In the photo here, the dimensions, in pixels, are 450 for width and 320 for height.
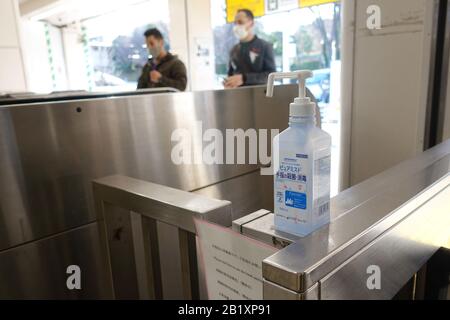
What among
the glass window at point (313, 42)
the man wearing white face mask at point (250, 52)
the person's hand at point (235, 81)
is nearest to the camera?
the person's hand at point (235, 81)

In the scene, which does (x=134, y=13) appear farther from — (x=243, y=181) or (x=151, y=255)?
(x=151, y=255)

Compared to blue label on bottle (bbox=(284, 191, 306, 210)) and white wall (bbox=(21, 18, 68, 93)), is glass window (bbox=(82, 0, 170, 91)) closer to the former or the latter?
white wall (bbox=(21, 18, 68, 93))

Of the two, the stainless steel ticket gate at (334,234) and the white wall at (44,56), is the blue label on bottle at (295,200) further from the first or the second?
the white wall at (44,56)

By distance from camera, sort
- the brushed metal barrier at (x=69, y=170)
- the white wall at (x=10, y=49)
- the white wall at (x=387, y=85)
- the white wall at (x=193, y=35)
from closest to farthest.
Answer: the brushed metal barrier at (x=69, y=170), the white wall at (x=387, y=85), the white wall at (x=10, y=49), the white wall at (x=193, y=35)

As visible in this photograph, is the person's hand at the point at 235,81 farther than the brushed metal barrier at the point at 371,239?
Yes

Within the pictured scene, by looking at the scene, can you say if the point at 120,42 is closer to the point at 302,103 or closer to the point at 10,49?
the point at 10,49

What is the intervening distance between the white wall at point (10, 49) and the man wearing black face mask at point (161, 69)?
4.17 feet

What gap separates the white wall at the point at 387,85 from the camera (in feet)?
4.41

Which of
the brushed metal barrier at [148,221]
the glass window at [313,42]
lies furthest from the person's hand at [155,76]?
the brushed metal barrier at [148,221]

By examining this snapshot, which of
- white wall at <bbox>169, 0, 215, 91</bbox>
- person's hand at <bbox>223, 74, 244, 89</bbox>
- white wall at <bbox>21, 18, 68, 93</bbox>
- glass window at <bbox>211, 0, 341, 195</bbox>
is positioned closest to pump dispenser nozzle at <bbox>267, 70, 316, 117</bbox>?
person's hand at <bbox>223, 74, 244, 89</bbox>

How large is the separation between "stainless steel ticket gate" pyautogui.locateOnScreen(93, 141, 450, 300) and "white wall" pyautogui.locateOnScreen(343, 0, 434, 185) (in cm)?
64

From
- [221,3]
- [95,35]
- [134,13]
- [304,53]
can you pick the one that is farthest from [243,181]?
[95,35]

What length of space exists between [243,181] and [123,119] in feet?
1.92
